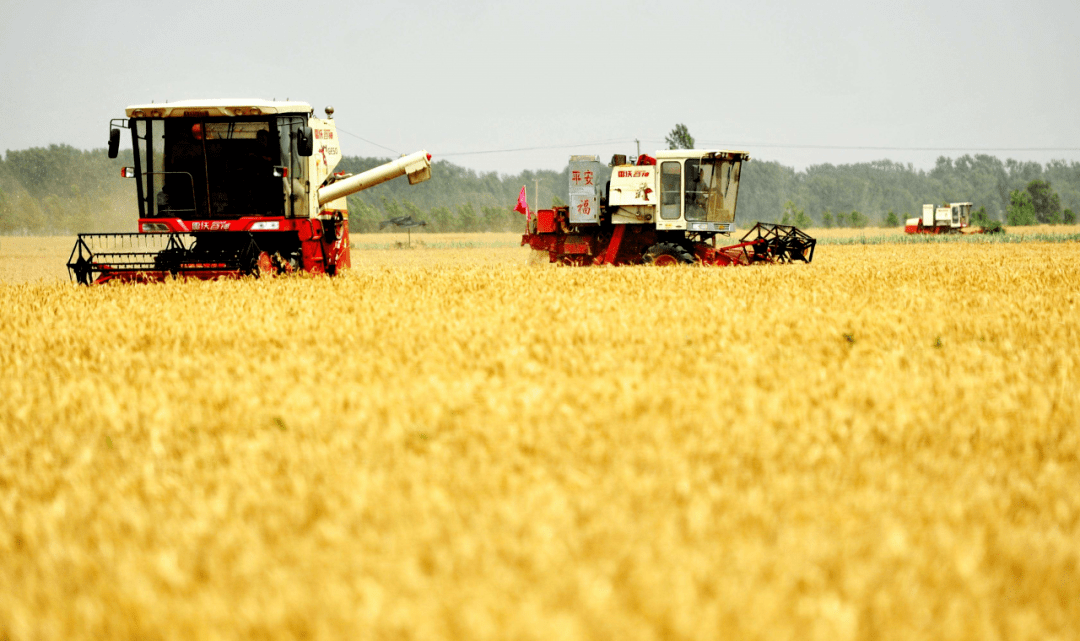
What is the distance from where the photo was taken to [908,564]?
7.20ft

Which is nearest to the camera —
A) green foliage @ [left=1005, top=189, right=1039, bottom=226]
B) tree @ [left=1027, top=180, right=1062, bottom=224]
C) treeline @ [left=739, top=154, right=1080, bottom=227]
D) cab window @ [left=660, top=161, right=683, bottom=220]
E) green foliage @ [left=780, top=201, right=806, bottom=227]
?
cab window @ [left=660, top=161, right=683, bottom=220]

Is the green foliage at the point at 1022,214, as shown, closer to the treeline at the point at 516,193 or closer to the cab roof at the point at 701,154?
the treeline at the point at 516,193

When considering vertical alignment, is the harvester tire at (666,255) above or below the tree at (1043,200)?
below

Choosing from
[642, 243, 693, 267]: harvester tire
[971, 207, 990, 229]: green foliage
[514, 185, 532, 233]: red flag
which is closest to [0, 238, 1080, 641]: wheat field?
[642, 243, 693, 267]: harvester tire

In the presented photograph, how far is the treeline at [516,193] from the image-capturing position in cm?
8831

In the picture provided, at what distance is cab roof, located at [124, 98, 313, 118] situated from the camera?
39.2 ft

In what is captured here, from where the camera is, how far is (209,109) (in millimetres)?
12008

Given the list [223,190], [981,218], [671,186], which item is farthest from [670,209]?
[981,218]

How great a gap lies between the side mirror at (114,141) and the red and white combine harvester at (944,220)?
46.2 m

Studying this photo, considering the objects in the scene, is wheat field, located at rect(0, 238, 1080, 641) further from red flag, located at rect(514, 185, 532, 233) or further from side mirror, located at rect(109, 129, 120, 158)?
red flag, located at rect(514, 185, 532, 233)

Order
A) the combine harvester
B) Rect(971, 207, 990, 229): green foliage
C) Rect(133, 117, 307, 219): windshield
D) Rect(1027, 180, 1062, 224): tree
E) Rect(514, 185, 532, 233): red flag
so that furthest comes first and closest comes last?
1. Rect(1027, 180, 1062, 224): tree
2. Rect(971, 207, 990, 229): green foliage
3. Rect(514, 185, 532, 233): red flag
4. Rect(133, 117, 307, 219): windshield
5. the combine harvester

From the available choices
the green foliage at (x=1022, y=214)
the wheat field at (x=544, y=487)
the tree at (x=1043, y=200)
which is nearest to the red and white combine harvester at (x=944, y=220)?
the green foliage at (x=1022, y=214)

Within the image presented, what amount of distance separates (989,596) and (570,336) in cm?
411

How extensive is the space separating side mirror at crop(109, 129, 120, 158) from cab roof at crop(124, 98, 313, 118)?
710 mm
